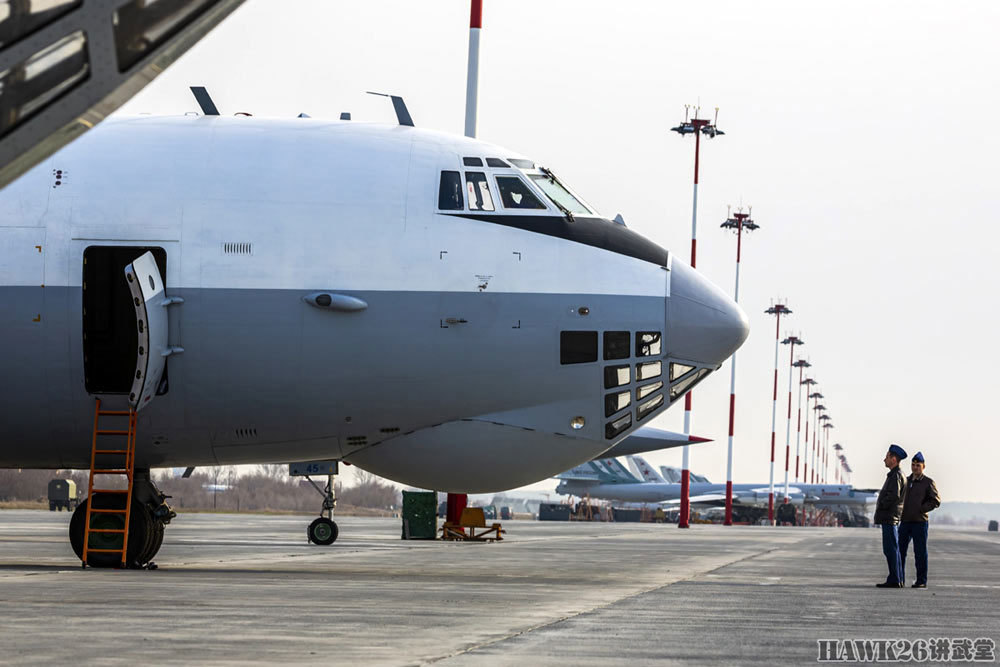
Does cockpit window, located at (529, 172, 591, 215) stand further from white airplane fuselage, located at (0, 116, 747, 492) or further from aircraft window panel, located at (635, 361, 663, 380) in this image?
aircraft window panel, located at (635, 361, 663, 380)

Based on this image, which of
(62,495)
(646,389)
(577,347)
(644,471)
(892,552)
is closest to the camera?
(577,347)

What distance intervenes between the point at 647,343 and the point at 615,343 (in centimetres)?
42

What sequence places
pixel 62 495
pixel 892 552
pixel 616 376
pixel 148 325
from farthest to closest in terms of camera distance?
pixel 62 495 → pixel 892 552 → pixel 616 376 → pixel 148 325

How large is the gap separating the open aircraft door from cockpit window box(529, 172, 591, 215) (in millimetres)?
5132

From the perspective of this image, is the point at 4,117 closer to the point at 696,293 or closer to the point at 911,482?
the point at 696,293

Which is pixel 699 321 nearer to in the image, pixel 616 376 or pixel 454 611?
pixel 616 376

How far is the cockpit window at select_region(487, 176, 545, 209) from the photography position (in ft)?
57.5

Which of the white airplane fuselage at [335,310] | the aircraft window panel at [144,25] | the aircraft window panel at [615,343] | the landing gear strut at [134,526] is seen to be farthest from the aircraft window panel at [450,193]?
the aircraft window panel at [144,25]

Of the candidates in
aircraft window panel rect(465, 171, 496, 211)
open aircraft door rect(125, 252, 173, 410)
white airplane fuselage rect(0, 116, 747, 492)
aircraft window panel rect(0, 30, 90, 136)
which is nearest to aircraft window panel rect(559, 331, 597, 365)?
white airplane fuselage rect(0, 116, 747, 492)

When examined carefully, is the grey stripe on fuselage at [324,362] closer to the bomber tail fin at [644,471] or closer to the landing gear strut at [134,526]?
the landing gear strut at [134,526]

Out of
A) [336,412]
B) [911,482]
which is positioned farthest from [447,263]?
[911,482]

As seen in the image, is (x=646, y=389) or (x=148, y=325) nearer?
(x=148, y=325)

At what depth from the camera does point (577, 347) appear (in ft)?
55.9

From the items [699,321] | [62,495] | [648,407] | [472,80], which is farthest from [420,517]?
[62,495]
